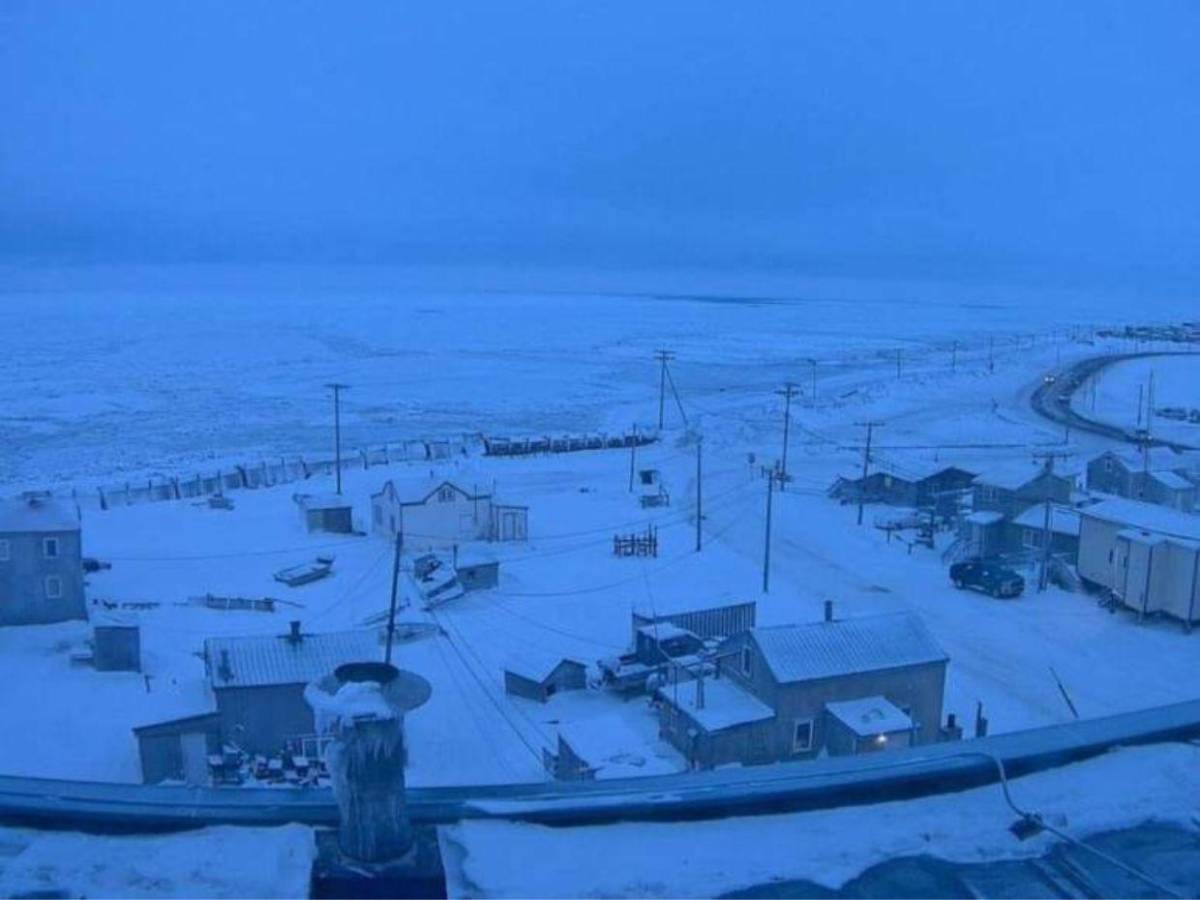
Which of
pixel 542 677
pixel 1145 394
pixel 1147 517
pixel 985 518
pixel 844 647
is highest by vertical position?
pixel 1147 517

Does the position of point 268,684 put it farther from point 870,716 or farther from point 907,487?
point 907,487

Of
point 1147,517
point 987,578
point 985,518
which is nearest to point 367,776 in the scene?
point 987,578

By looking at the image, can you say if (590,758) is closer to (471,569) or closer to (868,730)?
(868,730)

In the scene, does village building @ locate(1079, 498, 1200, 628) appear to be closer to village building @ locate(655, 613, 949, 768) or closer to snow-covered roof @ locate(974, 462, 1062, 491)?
snow-covered roof @ locate(974, 462, 1062, 491)

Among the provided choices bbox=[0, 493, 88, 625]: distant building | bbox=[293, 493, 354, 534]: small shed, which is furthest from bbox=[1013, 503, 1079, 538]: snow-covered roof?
bbox=[0, 493, 88, 625]: distant building

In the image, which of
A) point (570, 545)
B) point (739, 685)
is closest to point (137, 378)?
point (570, 545)
